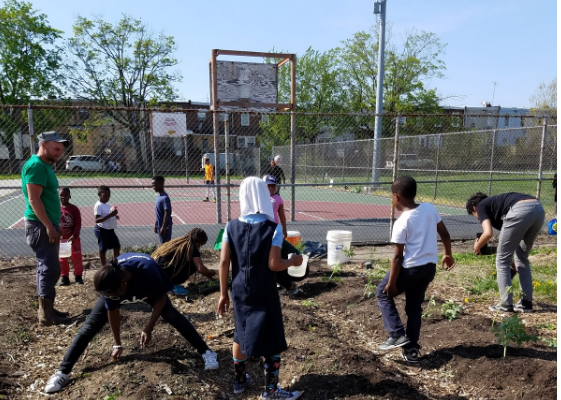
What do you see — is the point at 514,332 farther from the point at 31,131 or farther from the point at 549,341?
the point at 31,131

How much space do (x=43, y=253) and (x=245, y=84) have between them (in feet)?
22.8

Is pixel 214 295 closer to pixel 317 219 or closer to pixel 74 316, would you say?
pixel 74 316

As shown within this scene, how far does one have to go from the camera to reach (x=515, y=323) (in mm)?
3514

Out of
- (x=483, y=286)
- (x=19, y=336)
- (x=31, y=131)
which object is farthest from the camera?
(x=31, y=131)

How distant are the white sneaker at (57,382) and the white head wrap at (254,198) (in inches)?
79.3

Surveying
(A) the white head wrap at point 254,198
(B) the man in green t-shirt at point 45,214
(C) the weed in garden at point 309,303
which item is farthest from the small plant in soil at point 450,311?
(B) the man in green t-shirt at point 45,214

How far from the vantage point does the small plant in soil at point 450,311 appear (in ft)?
14.9

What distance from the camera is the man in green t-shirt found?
4250 millimetres

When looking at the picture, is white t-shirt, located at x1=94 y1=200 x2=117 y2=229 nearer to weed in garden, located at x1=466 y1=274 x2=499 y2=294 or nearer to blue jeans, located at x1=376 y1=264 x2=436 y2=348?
blue jeans, located at x1=376 y1=264 x2=436 y2=348

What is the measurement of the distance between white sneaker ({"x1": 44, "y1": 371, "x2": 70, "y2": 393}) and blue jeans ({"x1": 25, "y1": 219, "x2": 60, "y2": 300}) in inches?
57.3

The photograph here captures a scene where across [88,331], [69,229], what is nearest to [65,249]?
[69,229]

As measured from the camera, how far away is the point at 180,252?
4.73 meters

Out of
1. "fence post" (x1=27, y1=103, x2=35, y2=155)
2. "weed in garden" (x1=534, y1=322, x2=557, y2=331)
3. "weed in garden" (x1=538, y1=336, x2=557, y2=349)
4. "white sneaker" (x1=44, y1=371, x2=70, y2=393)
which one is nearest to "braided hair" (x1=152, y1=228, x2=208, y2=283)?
"white sneaker" (x1=44, y1=371, x2=70, y2=393)

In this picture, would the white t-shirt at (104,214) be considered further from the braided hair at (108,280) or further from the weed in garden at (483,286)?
the weed in garden at (483,286)
